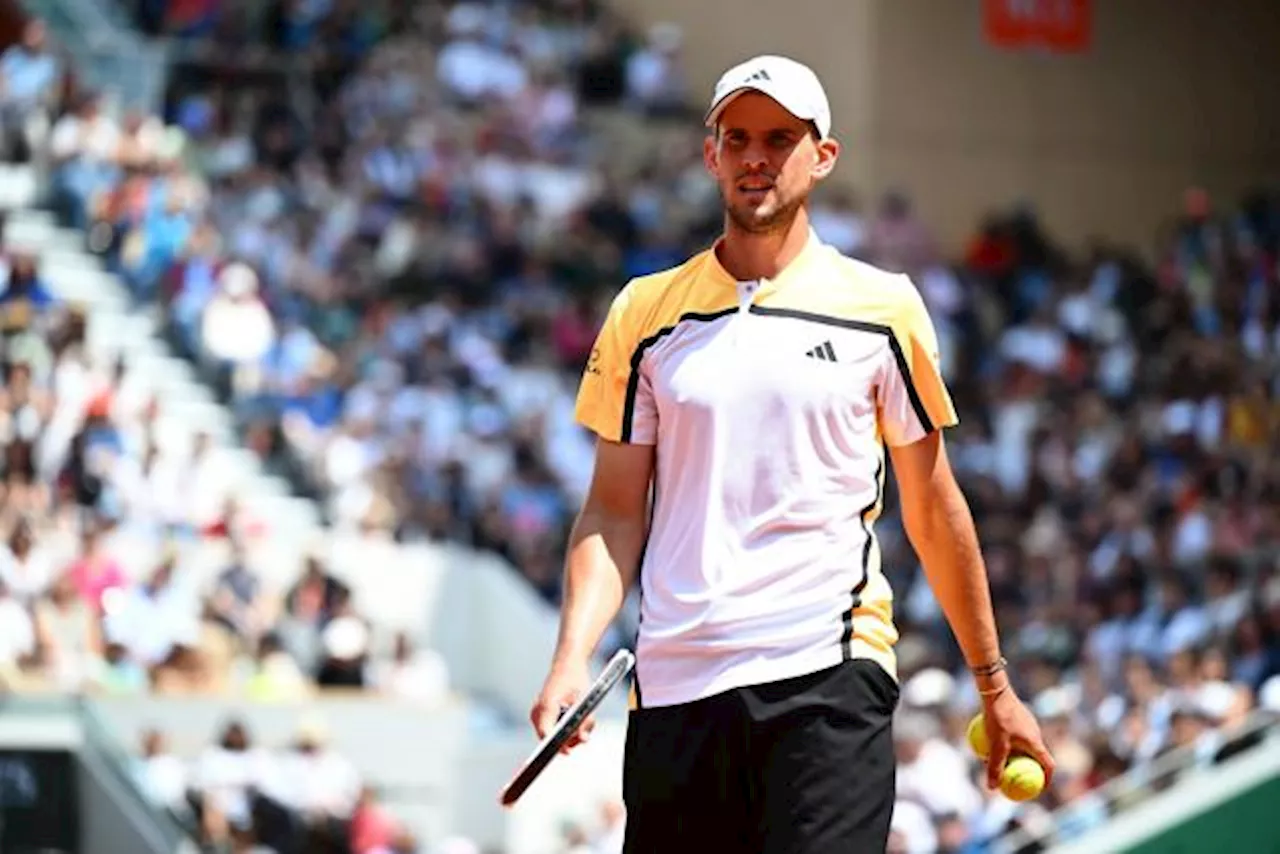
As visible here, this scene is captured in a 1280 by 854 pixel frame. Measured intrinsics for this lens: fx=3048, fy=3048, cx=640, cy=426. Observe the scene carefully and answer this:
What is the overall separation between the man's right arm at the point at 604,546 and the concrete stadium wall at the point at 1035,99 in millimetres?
20338

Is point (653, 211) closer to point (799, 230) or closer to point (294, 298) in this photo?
point (294, 298)

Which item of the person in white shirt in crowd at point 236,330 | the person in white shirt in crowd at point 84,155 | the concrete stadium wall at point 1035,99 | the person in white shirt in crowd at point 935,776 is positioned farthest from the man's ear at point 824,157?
the concrete stadium wall at point 1035,99

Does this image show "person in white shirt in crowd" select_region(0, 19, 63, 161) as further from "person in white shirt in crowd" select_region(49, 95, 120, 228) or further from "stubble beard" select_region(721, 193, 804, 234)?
"stubble beard" select_region(721, 193, 804, 234)

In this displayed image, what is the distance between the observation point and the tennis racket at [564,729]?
19.3 ft

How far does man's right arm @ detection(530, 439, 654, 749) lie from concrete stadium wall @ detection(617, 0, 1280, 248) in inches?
801

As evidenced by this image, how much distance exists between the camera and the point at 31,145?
72.0ft

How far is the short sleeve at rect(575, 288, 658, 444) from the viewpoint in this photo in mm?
6352

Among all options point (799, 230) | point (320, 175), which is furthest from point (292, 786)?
point (799, 230)

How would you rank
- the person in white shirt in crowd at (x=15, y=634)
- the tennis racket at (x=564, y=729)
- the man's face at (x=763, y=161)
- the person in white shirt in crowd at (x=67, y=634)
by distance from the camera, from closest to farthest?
the tennis racket at (x=564, y=729), the man's face at (x=763, y=161), the person in white shirt in crowd at (x=15, y=634), the person in white shirt in crowd at (x=67, y=634)

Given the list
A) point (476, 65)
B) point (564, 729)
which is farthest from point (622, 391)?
point (476, 65)

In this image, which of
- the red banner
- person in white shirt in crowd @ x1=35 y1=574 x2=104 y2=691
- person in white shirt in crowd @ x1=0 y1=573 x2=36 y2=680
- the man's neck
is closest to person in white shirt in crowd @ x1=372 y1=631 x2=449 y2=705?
person in white shirt in crowd @ x1=35 y1=574 x2=104 y2=691

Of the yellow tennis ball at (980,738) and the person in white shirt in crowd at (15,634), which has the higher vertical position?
the yellow tennis ball at (980,738)

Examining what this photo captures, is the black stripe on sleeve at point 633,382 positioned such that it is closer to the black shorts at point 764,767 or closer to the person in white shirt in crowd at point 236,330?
the black shorts at point 764,767

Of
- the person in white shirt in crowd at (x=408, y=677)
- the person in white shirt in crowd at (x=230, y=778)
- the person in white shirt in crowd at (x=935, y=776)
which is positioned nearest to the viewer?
the person in white shirt in crowd at (x=935, y=776)
